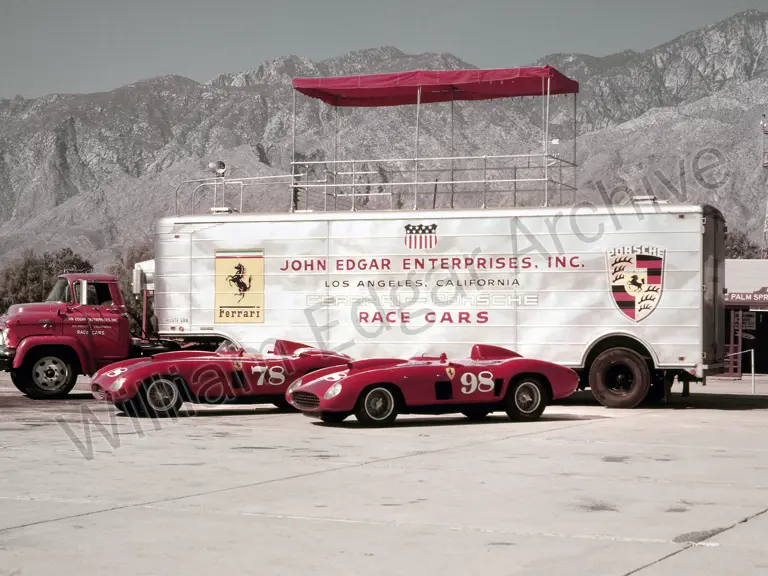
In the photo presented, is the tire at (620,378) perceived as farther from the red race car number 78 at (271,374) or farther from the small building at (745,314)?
the small building at (745,314)

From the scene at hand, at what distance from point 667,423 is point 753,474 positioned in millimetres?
5511

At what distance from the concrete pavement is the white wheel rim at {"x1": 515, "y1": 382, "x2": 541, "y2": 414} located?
918mm

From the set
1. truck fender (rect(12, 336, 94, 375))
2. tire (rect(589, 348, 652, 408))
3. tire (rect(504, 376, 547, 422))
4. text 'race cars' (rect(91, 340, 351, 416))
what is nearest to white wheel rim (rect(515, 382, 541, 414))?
tire (rect(504, 376, 547, 422))

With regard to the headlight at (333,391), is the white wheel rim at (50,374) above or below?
below

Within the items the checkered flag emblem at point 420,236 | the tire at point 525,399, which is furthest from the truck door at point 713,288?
the checkered flag emblem at point 420,236

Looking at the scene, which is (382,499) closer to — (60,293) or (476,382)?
(476,382)

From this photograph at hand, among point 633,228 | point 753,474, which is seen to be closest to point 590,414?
point 633,228

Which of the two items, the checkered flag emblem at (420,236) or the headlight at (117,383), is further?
the checkered flag emblem at (420,236)

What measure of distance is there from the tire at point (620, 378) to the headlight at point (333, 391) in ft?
19.3

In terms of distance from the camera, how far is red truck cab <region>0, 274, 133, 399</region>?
68.9 ft

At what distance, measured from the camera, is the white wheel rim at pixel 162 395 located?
54.7 feet

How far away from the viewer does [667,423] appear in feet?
52.9

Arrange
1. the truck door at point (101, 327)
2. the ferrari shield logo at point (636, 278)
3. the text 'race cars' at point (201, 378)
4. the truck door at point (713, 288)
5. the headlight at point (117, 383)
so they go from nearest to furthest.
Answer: the headlight at point (117, 383)
the text 'race cars' at point (201, 378)
the truck door at point (713, 288)
the ferrari shield logo at point (636, 278)
the truck door at point (101, 327)

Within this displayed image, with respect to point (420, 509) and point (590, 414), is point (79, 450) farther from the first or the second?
point (590, 414)
